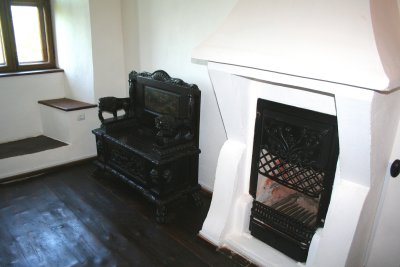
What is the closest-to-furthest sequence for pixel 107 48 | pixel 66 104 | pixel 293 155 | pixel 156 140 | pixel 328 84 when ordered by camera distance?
pixel 328 84 < pixel 293 155 < pixel 156 140 < pixel 107 48 < pixel 66 104

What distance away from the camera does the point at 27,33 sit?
373 cm

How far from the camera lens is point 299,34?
1.61m

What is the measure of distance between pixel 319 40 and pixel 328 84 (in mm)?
215

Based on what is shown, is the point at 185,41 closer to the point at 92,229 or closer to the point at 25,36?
the point at 92,229

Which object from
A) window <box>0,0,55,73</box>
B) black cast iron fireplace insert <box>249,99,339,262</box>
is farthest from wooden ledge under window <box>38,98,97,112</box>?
black cast iron fireplace insert <box>249,99,339,262</box>

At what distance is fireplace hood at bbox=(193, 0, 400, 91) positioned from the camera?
4.54 feet

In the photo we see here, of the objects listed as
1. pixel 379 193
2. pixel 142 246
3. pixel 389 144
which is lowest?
pixel 142 246

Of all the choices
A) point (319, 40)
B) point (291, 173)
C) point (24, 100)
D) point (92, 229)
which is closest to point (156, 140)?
point (92, 229)

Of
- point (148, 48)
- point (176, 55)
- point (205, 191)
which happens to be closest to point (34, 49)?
point (148, 48)

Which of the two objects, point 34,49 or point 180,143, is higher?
point 34,49

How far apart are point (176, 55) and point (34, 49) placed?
1954mm

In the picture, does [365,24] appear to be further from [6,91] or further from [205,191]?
[6,91]

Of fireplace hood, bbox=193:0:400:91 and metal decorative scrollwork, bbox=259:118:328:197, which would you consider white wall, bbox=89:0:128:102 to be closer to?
fireplace hood, bbox=193:0:400:91

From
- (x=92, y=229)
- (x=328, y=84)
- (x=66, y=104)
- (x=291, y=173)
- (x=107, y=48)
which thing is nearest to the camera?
(x=328, y=84)
